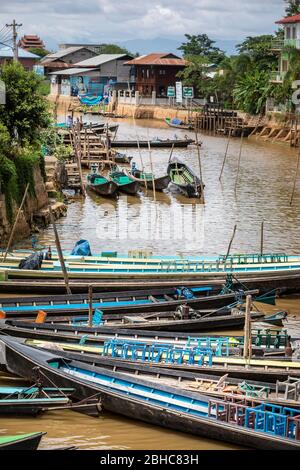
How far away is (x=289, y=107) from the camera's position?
223 feet

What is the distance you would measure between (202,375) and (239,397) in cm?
166

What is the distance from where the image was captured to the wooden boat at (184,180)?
1734 inches

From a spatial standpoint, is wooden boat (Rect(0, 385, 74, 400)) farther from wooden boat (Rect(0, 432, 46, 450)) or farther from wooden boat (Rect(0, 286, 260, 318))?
wooden boat (Rect(0, 286, 260, 318))

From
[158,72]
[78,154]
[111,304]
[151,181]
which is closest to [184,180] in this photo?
[151,181]

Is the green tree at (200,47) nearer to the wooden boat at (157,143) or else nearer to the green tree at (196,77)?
the green tree at (196,77)

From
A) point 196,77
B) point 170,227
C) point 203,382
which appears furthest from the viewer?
point 196,77

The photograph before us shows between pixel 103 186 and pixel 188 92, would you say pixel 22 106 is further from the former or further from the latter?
pixel 188 92

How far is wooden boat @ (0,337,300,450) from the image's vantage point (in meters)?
16.2

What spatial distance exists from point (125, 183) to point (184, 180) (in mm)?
3392

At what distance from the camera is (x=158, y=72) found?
313 ft

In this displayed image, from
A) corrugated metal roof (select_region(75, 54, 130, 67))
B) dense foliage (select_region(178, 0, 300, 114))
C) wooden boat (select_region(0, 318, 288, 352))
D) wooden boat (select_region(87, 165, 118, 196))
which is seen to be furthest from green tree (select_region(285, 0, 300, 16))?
wooden boat (select_region(0, 318, 288, 352))

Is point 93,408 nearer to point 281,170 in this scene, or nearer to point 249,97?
point 281,170

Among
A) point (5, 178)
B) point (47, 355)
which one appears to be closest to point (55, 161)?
point (5, 178)

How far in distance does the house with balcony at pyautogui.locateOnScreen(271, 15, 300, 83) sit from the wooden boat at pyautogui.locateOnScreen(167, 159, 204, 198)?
26.0m
